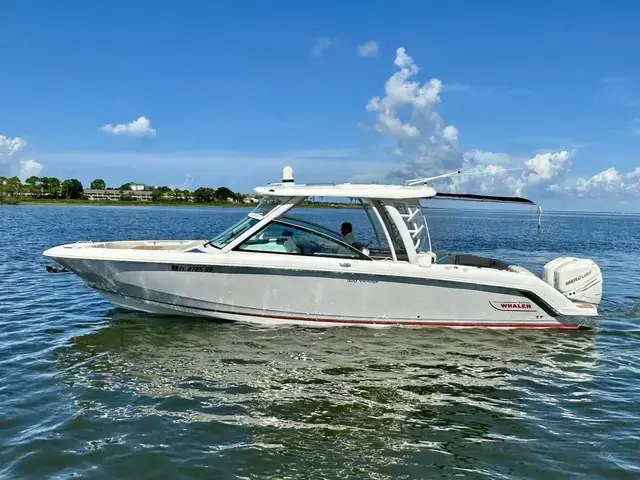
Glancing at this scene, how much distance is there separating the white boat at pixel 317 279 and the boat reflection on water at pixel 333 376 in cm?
31

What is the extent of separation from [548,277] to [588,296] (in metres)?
0.83

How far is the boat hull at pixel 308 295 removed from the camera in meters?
8.91

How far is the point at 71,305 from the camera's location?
Answer: 1123 cm

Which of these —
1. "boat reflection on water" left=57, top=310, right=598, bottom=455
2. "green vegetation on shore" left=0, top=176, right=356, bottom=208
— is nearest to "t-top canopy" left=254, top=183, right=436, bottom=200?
"boat reflection on water" left=57, top=310, right=598, bottom=455

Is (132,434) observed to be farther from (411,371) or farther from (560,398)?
(560,398)

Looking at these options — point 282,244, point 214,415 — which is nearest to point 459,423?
point 214,415

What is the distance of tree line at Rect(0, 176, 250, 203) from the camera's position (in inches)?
5842

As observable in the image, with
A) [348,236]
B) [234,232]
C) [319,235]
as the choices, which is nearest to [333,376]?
[319,235]

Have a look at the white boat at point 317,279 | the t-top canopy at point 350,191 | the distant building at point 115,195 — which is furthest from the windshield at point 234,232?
the distant building at point 115,195

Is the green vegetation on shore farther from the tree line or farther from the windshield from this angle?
the windshield

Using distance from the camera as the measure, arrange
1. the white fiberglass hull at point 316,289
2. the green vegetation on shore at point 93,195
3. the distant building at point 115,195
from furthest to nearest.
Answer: the distant building at point 115,195, the green vegetation on shore at point 93,195, the white fiberglass hull at point 316,289

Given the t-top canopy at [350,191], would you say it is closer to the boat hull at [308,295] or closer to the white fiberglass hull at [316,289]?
the white fiberglass hull at [316,289]

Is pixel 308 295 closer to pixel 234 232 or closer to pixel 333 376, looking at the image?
pixel 234 232

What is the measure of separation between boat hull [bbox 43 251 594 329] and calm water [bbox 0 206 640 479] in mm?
287
